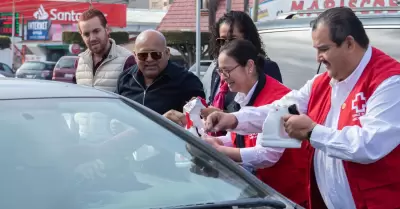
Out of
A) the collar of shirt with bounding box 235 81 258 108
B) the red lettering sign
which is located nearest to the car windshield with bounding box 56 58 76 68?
the red lettering sign

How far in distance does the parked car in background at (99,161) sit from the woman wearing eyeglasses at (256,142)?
51 centimetres

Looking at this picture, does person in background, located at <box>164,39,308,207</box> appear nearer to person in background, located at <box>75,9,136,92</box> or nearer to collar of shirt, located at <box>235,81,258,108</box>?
collar of shirt, located at <box>235,81,258,108</box>

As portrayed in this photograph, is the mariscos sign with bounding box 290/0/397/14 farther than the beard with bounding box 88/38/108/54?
Yes

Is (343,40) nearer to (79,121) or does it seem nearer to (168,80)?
(79,121)

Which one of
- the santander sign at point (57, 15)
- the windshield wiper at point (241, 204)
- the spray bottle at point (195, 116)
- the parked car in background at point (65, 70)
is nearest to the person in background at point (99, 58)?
the spray bottle at point (195, 116)

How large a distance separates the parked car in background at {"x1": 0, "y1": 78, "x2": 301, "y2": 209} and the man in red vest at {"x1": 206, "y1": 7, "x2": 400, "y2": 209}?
388 mm

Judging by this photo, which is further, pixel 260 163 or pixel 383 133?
pixel 260 163

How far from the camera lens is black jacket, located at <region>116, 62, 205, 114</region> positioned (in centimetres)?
462

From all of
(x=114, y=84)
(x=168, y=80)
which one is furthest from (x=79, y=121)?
(x=114, y=84)

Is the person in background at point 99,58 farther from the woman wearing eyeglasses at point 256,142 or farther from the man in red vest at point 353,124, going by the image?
the man in red vest at point 353,124

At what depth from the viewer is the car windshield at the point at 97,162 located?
2.51m

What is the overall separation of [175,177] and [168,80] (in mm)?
1939

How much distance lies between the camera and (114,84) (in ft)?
17.0

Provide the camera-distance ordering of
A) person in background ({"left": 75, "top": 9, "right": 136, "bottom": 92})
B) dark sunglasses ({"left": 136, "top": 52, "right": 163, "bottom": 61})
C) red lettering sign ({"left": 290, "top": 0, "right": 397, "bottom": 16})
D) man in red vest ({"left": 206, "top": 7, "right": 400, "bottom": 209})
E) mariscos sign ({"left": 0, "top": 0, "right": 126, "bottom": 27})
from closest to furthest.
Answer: man in red vest ({"left": 206, "top": 7, "right": 400, "bottom": 209}) → dark sunglasses ({"left": 136, "top": 52, "right": 163, "bottom": 61}) → person in background ({"left": 75, "top": 9, "right": 136, "bottom": 92}) → red lettering sign ({"left": 290, "top": 0, "right": 397, "bottom": 16}) → mariscos sign ({"left": 0, "top": 0, "right": 126, "bottom": 27})
